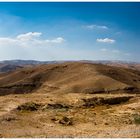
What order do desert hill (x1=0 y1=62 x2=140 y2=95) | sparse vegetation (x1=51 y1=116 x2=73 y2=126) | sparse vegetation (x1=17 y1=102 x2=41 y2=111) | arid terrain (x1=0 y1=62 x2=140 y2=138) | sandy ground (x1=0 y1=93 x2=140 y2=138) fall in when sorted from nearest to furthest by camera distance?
sandy ground (x1=0 y1=93 x2=140 y2=138)
arid terrain (x1=0 y1=62 x2=140 y2=138)
sparse vegetation (x1=51 y1=116 x2=73 y2=126)
sparse vegetation (x1=17 y1=102 x2=41 y2=111)
desert hill (x1=0 y1=62 x2=140 y2=95)

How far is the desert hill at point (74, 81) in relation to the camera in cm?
5919

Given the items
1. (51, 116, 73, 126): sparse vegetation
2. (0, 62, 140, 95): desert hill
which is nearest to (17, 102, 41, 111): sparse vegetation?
(51, 116, 73, 126): sparse vegetation

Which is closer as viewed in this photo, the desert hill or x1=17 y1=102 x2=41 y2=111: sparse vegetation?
x1=17 y1=102 x2=41 y2=111: sparse vegetation

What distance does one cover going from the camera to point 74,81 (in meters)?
67.5

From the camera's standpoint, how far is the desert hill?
59.2m

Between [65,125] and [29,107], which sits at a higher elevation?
[29,107]

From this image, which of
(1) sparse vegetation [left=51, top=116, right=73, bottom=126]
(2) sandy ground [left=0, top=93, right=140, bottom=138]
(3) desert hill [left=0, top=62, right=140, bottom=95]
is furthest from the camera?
(3) desert hill [left=0, top=62, right=140, bottom=95]

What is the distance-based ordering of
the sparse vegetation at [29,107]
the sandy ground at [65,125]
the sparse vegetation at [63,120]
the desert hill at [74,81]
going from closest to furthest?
the sandy ground at [65,125]
the sparse vegetation at [63,120]
the sparse vegetation at [29,107]
the desert hill at [74,81]

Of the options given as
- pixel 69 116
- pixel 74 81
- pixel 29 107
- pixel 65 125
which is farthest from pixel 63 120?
pixel 74 81

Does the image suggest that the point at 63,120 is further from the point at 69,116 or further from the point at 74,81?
the point at 74,81

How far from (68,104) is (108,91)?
104 feet

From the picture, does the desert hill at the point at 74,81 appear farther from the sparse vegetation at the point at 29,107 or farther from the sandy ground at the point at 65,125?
the sparse vegetation at the point at 29,107

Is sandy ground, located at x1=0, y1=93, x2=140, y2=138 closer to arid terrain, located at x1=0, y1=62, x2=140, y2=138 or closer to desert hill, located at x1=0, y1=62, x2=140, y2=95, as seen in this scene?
arid terrain, located at x1=0, y1=62, x2=140, y2=138

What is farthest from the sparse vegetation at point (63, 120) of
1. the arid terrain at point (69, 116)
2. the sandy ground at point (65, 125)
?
the sandy ground at point (65, 125)
